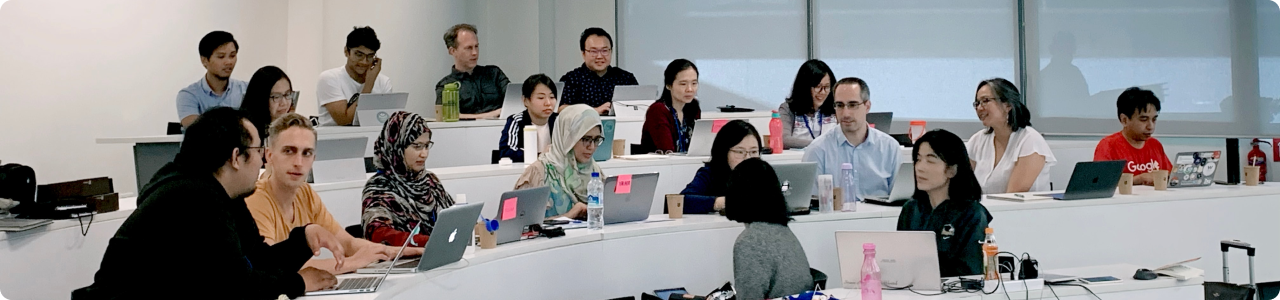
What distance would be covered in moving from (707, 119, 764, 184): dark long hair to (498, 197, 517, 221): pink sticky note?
118cm

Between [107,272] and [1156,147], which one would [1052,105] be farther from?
[107,272]

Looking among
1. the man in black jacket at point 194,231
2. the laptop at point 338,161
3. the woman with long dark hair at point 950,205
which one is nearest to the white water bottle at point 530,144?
the laptop at point 338,161

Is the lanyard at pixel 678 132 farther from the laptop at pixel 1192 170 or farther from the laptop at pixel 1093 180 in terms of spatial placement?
the laptop at pixel 1192 170

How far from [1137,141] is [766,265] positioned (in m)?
2.75

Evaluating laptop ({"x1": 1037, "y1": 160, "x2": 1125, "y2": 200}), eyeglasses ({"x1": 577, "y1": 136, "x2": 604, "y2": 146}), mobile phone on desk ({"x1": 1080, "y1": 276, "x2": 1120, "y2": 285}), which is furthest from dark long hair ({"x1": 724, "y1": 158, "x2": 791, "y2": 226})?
laptop ({"x1": 1037, "y1": 160, "x2": 1125, "y2": 200})

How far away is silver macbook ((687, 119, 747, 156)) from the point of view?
215 inches

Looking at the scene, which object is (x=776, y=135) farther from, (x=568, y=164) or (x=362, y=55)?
(x=362, y=55)

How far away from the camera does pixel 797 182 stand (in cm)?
388

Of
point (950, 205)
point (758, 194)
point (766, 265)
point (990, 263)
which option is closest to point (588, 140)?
point (758, 194)

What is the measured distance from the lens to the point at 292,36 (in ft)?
24.8

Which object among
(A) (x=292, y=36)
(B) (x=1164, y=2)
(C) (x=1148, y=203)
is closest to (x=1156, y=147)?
(C) (x=1148, y=203)

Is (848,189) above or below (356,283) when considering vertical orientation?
above

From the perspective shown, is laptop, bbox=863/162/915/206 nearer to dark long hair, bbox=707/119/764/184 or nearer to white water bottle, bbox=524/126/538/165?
dark long hair, bbox=707/119/764/184

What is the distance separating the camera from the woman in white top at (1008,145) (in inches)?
173
